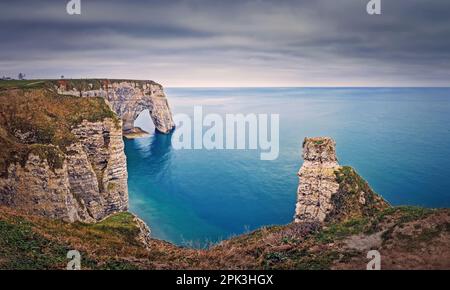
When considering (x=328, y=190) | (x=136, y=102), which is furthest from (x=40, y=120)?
(x=136, y=102)

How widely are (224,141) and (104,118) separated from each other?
86.6 meters

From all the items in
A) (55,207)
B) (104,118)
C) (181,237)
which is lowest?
(181,237)

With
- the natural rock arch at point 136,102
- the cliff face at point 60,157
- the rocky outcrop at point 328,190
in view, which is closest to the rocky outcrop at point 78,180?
the cliff face at point 60,157

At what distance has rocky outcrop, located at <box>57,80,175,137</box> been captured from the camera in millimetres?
116531

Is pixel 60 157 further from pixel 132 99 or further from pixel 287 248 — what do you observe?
pixel 132 99

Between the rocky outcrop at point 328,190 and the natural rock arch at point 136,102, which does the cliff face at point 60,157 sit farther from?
the natural rock arch at point 136,102

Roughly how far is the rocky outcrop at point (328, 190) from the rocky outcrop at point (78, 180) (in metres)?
27.5

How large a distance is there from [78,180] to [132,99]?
308ft

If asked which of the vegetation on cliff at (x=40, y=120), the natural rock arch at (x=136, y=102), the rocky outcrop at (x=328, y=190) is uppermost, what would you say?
the natural rock arch at (x=136, y=102)

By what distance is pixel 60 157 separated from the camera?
38438mm

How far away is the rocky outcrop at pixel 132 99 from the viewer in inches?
4588
